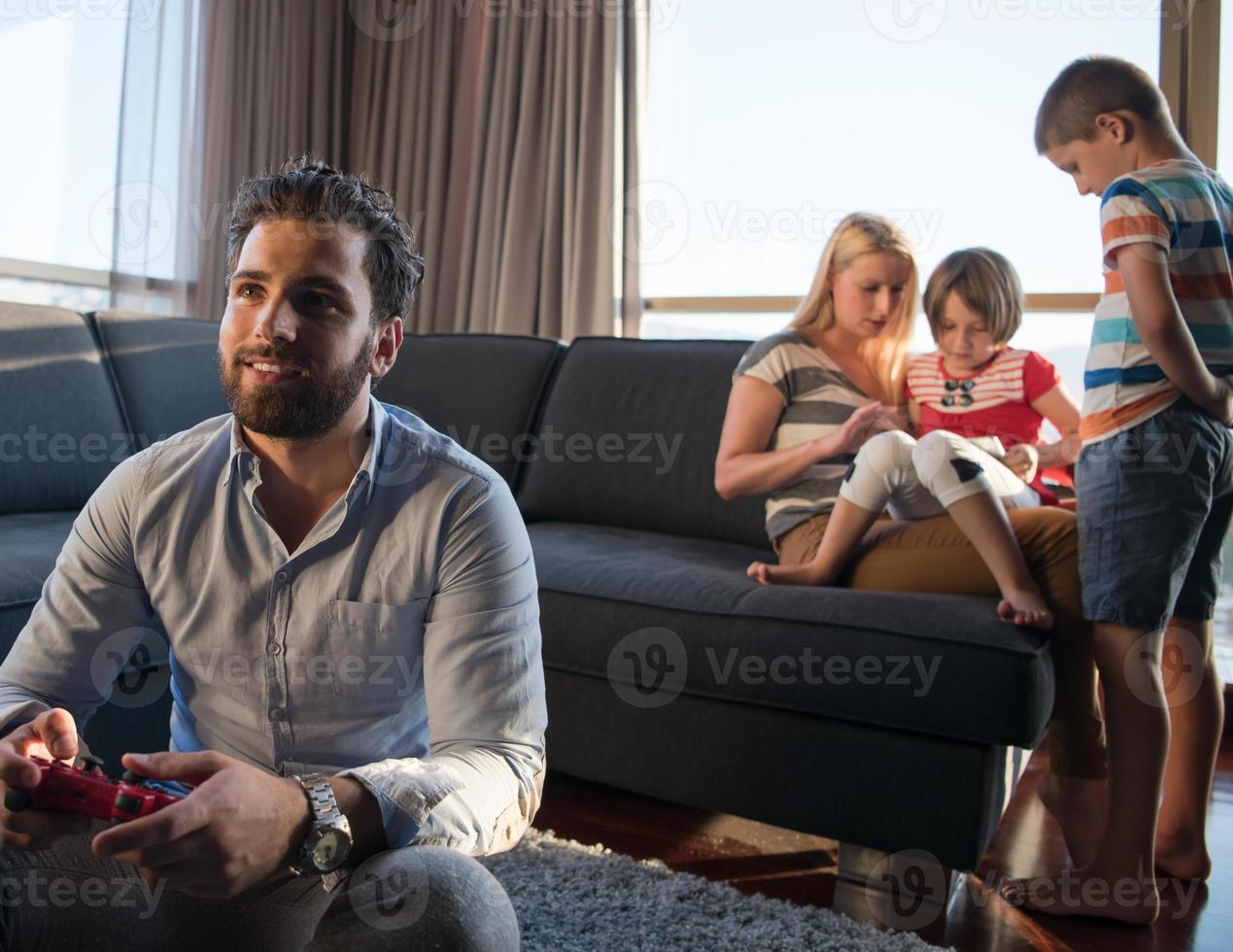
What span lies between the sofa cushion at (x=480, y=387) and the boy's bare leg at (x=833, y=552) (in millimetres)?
946

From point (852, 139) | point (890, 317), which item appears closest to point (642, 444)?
point (890, 317)

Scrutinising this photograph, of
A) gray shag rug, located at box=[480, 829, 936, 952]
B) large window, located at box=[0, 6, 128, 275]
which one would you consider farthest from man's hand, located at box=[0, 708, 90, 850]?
large window, located at box=[0, 6, 128, 275]

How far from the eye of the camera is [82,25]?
10.7 feet

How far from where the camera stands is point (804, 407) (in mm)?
2053

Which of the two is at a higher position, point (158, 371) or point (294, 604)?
point (158, 371)

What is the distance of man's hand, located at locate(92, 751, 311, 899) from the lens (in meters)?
0.70

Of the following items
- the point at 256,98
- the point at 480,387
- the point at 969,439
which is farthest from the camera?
the point at 256,98

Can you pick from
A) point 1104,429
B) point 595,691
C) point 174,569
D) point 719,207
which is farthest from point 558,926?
point 719,207

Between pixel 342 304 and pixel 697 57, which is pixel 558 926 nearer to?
pixel 342 304

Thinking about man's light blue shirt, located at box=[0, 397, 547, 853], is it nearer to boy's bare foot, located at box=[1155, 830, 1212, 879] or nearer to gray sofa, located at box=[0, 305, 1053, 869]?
gray sofa, located at box=[0, 305, 1053, 869]

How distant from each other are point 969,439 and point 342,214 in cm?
136

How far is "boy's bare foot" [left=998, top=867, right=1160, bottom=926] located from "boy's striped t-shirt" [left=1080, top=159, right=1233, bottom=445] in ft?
2.18

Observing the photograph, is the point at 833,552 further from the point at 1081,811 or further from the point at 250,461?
the point at 250,461

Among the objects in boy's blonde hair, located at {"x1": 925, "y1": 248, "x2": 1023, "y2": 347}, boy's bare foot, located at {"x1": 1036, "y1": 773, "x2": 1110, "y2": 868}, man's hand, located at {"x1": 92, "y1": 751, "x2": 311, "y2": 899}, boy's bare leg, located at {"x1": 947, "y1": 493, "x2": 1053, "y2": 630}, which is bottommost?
boy's bare foot, located at {"x1": 1036, "y1": 773, "x2": 1110, "y2": 868}
